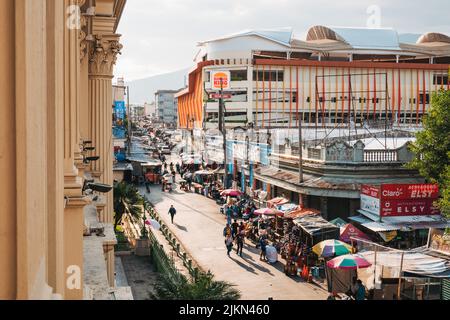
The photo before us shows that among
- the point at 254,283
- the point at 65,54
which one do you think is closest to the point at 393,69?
the point at 254,283

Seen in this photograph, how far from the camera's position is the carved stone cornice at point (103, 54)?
48.5 ft

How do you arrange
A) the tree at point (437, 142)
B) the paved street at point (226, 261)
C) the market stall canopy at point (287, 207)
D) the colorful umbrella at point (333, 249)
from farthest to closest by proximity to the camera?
1. the market stall canopy at point (287, 207)
2. the tree at point (437, 142)
3. the colorful umbrella at point (333, 249)
4. the paved street at point (226, 261)

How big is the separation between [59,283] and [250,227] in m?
22.9

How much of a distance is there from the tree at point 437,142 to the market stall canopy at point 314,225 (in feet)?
13.7

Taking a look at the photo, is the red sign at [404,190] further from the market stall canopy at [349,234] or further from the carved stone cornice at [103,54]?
the carved stone cornice at [103,54]

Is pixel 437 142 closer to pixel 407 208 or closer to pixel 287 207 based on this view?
pixel 407 208

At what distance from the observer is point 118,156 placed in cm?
5184

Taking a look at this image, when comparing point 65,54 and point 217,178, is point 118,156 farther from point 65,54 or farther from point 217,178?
Answer: point 65,54

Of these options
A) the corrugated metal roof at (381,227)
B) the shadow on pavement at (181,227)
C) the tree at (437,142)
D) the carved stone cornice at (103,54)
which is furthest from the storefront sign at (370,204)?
the carved stone cornice at (103,54)

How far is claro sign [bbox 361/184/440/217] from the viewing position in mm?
21547

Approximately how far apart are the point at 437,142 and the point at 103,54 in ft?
44.9

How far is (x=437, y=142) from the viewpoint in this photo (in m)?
22.0

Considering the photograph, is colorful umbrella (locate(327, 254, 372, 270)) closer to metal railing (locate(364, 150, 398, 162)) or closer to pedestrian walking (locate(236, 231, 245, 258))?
pedestrian walking (locate(236, 231, 245, 258))

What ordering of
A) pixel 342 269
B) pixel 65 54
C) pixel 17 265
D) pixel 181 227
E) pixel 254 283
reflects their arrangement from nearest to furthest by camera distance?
pixel 17 265 → pixel 65 54 → pixel 342 269 → pixel 254 283 → pixel 181 227
